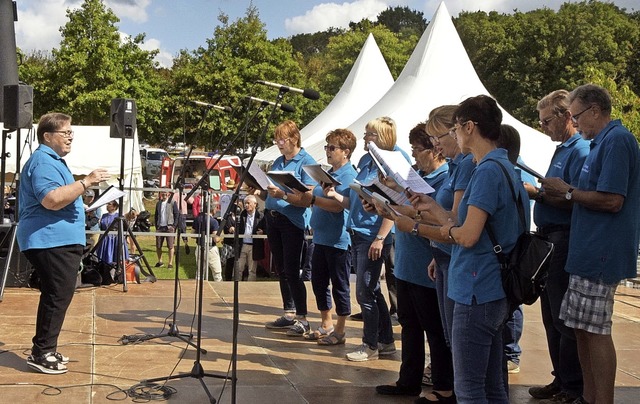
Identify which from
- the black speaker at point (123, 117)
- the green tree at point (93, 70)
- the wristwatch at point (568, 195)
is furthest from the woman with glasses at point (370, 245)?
the green tree at point (93, 70)

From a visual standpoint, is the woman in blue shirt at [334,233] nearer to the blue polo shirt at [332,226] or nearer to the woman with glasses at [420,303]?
the blue polo shirt at [332,226]

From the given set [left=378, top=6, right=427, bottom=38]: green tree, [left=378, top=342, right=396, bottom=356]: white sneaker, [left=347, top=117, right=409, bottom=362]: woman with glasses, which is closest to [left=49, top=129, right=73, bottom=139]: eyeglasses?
[left=347, top=117, right=409, bottom=362]: woman with glasses

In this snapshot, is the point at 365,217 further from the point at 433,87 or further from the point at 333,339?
the point at 433,87

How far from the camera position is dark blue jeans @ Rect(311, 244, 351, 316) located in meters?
7.09

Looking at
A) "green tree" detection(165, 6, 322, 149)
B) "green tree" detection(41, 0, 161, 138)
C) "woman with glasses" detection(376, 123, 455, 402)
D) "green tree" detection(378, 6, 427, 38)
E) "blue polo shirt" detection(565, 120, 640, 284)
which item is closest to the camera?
"blue polo shirt" detection(565, 120, 640, 284)

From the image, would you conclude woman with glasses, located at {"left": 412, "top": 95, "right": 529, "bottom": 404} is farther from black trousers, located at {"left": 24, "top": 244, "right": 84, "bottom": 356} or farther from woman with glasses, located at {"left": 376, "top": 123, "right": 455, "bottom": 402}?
black trousers, located at {"left": 24, "top": 244, "right": 84, "bottom": 356}

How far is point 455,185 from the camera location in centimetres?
458

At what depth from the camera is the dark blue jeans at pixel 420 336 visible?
5426 mm

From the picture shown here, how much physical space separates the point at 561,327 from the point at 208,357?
2.94 meters

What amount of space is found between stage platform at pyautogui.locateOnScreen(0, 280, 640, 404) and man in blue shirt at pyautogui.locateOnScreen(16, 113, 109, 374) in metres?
0.31

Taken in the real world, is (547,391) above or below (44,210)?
below

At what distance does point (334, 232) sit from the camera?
23.1 feet

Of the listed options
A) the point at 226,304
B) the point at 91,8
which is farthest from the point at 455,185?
the point at 91,8

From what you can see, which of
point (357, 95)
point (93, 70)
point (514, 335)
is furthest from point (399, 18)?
point (514, 335)
